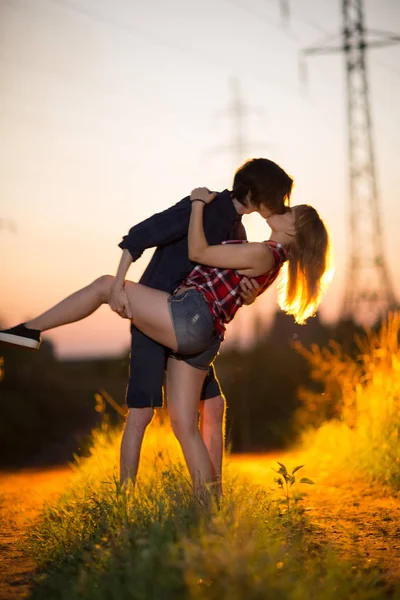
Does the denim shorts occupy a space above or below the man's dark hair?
below

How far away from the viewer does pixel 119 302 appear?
3.96 m

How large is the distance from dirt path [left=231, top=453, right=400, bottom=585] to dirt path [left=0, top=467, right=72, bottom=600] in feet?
5.23

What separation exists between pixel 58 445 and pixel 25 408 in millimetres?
1448

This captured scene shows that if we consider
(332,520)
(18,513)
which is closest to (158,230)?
(332,520)

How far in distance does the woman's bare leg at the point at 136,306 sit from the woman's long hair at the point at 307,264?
27.3 inches

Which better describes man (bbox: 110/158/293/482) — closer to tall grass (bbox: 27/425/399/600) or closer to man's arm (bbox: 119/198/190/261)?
man's arm (bbox: 119/198/190/261)

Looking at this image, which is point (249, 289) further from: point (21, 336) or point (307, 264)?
point (21, 336)

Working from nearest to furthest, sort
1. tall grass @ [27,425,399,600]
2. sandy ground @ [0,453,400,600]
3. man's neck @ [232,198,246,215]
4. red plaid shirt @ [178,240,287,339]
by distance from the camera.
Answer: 1. tall grass @ [27,425,399,600]
2. sandy ground @ [0,453,400,600]
3. red plaid shirt @ [178,240,287,339]
4. man's neck @ [232,198,246,215]

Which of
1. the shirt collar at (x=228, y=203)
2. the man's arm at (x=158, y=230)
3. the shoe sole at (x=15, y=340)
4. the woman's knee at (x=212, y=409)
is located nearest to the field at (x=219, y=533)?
the woman's knee at (x=212, y=409)

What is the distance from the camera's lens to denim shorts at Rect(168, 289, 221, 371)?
12.9 ft

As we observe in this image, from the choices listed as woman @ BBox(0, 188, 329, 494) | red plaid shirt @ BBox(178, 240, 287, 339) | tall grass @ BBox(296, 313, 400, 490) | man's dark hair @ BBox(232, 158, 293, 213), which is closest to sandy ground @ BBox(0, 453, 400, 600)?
tall grass @ BBox(296, 313, 400, 490)

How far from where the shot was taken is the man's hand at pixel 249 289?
4078 mm

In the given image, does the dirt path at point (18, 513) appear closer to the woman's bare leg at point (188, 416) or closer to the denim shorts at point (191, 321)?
the woman's bare leg at point (188, 416)

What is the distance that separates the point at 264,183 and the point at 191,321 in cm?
80
